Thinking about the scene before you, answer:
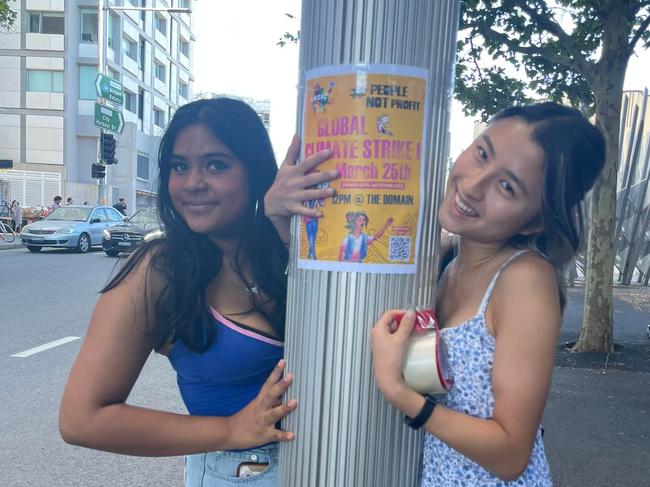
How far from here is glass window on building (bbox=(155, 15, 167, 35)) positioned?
131ft

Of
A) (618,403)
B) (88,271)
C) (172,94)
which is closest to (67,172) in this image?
(172,94)

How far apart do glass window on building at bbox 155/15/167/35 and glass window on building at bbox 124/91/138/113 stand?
6924mm

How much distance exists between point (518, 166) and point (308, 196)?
45 centimetres

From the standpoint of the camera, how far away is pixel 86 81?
3144 cm

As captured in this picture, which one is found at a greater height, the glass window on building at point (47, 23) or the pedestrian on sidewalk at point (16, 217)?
the glass window on building at point (47, 23)

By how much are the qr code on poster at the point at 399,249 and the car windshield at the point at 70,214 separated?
1772 centimetres

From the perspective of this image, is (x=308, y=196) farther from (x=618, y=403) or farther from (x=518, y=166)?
(x=618, y=403)

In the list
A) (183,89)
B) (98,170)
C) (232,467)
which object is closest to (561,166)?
(232,467)

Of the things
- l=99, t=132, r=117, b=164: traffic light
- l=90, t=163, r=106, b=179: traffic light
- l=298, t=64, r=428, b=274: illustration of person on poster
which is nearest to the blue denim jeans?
l=298, t=64, r=428, b=274: illustration of person on poster

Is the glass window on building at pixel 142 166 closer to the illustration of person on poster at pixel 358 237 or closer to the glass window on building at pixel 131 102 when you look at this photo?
the glass window on building at pixel 131 102

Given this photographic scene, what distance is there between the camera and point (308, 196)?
3.77 feet

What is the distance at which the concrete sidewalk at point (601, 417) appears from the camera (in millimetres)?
3725

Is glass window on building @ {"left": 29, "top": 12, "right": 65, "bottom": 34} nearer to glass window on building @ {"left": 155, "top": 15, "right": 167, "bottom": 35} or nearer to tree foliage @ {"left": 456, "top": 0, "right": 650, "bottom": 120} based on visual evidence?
glass window on building @ {"left": 155, "top": 15, "right": 167, "bottom": 35}

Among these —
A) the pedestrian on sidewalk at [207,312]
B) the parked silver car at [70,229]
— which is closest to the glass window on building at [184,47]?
the parked silver car at [70,229]
